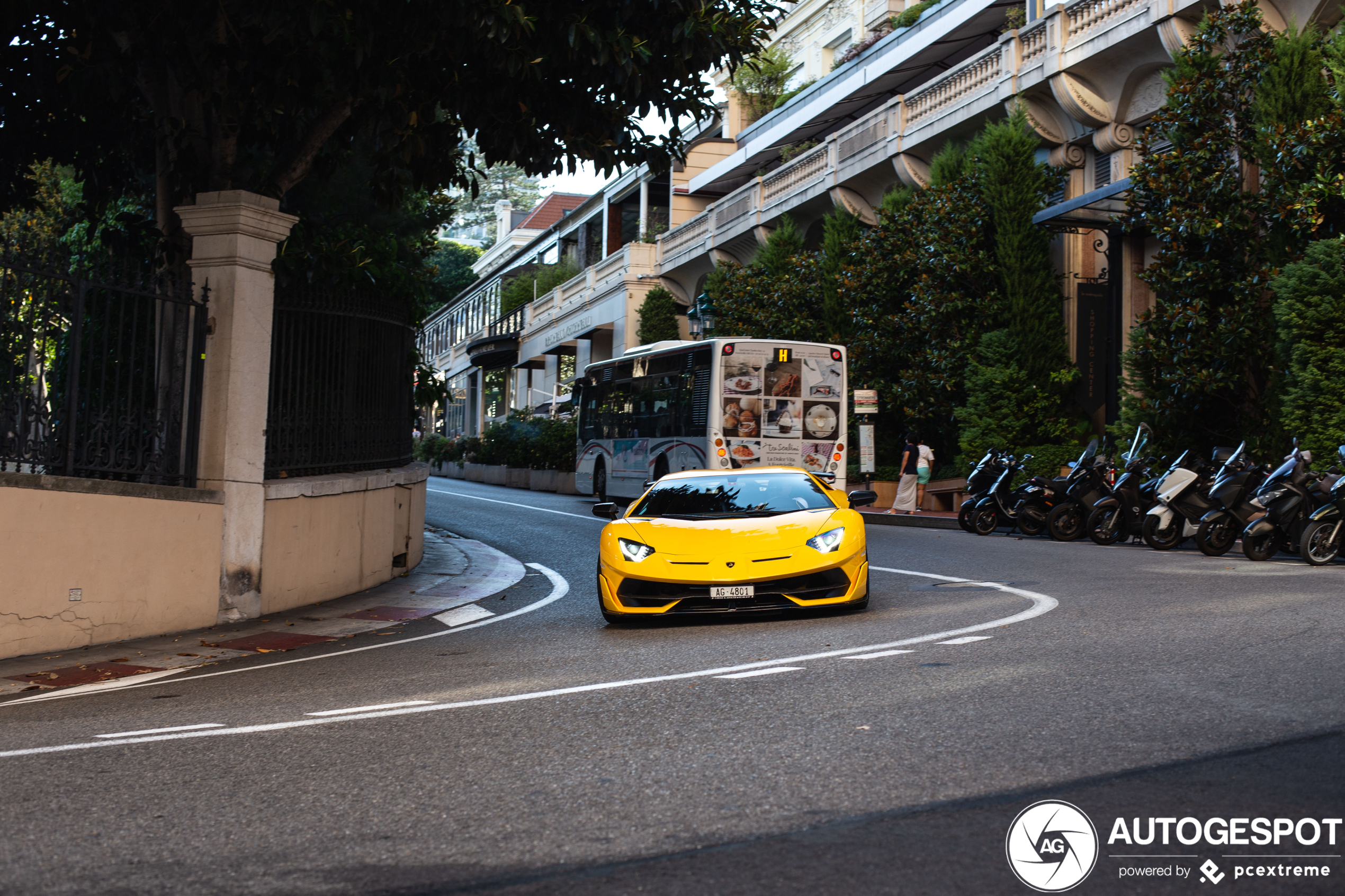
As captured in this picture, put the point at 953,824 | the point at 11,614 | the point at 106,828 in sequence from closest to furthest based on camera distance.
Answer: the point at 953,824 < the point at 106,828 < the point at 11,614

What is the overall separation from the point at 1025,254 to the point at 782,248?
40.0ft

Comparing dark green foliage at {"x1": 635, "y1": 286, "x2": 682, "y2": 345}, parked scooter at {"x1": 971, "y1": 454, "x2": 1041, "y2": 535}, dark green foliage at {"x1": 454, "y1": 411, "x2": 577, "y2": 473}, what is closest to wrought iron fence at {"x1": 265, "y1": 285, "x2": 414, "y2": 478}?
parked scooter at {"x1": 971, "y1": 454, "x2": 1041, "y2": 535}

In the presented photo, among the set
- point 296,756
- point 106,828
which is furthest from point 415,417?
point 106,828

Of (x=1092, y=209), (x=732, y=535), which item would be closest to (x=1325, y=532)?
(x=732, y=535)

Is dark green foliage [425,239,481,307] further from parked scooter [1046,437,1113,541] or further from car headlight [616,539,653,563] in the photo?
car headlight [616,539,653,563]

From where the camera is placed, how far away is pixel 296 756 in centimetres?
579

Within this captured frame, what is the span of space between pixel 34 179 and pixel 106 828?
1282 centimetres

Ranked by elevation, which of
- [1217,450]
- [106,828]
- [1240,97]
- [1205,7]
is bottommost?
[106,828]

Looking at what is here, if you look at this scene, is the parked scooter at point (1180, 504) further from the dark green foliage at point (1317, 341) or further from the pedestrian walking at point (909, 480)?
the pedestrian walking at point (909, 480)

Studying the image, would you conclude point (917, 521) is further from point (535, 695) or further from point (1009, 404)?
point (535, 695)

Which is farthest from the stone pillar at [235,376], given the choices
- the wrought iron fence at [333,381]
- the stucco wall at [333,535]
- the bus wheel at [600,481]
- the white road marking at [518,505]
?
the bus wheel at [600,481]

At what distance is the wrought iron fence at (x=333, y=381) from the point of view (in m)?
12.4

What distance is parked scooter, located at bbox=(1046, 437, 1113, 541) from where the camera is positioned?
62.4 ft

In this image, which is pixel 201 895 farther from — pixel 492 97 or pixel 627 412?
pixel 627 412
